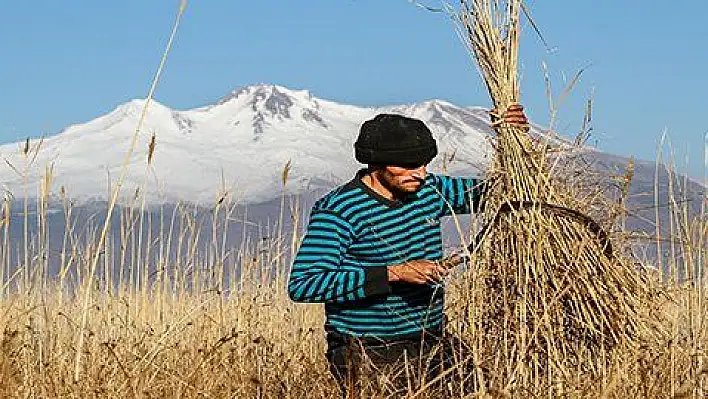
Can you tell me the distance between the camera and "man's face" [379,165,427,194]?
3.59m

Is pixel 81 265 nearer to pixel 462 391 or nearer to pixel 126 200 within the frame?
pixel 126 200

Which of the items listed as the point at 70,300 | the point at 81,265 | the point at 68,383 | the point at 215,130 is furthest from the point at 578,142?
the point at 215,130

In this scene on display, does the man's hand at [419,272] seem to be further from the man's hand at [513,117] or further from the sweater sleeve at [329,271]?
the man's hand at [513,117]

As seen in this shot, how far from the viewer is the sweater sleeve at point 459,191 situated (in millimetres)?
3639

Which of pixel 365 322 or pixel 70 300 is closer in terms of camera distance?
pixel 365 322

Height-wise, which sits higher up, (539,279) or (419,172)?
(419,172)

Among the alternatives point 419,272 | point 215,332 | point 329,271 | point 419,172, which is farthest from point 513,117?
point 215,332

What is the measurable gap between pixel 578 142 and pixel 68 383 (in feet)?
5.51

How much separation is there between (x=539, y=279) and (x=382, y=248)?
0.54 m

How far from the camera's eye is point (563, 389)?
130 inches

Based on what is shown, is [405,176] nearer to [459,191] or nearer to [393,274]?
[459,191]

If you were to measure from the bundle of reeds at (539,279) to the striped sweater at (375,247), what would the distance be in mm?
202

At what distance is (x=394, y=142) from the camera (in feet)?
11.6

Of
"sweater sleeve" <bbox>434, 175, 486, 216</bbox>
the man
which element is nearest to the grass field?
the man
